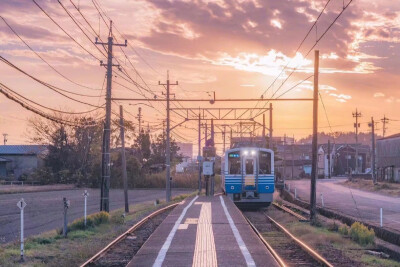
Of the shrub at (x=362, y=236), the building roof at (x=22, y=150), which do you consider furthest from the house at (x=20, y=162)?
the shrub at (x=362, y=236)

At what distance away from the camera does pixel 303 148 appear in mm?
146875

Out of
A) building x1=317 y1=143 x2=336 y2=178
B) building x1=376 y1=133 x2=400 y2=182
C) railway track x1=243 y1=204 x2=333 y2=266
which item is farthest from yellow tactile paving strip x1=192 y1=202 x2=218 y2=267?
building x1=317 y1=143 x2=336 y2=178

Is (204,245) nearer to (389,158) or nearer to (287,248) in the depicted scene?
(287,248)

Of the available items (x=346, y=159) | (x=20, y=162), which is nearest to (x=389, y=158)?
(x=346, y=159)

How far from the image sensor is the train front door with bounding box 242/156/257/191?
30909 millimetres

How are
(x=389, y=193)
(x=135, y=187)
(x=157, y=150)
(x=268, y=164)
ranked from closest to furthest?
(x=268, y=164), (x=389, y=193), (x=135, y=187), (x=157, y=150)

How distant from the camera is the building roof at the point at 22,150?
83.9m

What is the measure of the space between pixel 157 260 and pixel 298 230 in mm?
9383

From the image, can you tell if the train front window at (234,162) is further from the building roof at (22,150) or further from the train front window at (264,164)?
the building roof at (22,150)

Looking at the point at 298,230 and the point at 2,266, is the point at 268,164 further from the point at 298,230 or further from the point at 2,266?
the point at 2,266

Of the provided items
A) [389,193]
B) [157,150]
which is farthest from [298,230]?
[157,150]

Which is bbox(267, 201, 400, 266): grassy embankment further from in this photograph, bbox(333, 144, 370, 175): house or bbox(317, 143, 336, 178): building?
bbox(333, 144, 370, 175): house

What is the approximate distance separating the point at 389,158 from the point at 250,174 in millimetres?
46567

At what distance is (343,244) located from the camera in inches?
704
